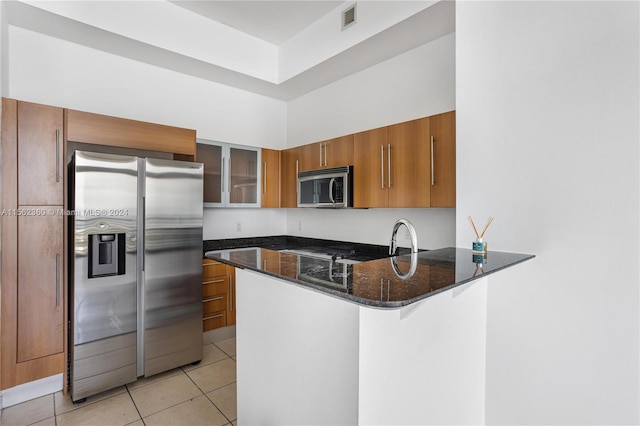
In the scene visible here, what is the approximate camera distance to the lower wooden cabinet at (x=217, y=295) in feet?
10.1

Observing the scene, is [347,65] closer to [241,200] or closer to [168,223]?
[241,200]

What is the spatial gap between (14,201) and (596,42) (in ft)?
11.2

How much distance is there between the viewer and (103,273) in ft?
7.52

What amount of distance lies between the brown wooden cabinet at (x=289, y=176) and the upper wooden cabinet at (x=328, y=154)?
0.36 ft

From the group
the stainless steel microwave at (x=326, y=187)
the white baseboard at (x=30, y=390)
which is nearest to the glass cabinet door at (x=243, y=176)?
the stainless steel microwave at (x=326, y=187)

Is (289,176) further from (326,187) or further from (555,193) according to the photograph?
(555,193)

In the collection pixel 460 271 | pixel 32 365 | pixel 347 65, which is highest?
pixel 347 65

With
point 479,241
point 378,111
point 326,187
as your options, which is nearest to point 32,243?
point 326,187

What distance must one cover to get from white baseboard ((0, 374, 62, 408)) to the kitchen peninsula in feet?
5.73

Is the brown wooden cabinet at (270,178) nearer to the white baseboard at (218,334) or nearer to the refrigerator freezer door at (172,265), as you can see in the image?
the refrigerator freezer door at (172,265)

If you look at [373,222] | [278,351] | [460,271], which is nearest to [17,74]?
[278,351]

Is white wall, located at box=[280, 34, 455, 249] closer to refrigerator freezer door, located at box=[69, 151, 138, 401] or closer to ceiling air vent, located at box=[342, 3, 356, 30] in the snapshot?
ceiling air vent, located at box=[342, 3, 356, 30]

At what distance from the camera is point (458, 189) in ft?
6.23

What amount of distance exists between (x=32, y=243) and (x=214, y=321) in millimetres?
1595
